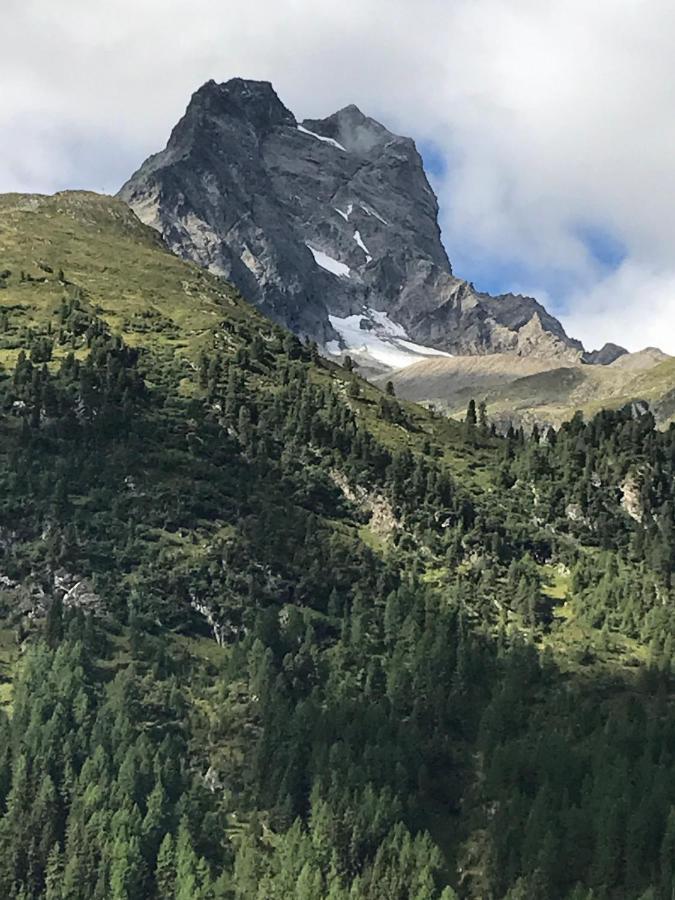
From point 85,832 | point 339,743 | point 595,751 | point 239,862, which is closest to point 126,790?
point 85,832

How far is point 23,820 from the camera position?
18125 centimetres

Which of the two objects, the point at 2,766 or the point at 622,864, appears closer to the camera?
the point at 622,864

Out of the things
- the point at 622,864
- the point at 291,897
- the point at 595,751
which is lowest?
the point at 291,897

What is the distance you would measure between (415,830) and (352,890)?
17822 mm

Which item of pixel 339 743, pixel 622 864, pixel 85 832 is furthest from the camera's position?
pixel 339 743

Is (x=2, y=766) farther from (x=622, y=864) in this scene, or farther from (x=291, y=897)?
(x=622, y=864)

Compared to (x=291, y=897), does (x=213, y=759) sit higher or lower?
higher

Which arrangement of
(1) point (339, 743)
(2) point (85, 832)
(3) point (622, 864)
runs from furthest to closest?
(1) point (339, 743), (2) point (85, 832), (3) point (622, 864)

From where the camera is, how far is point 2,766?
620 feet

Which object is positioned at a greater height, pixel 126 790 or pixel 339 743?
pixel 339 743

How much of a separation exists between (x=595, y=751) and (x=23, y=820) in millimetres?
82753

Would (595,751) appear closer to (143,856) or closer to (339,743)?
(339,743)

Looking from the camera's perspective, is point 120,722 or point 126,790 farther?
point 120,722

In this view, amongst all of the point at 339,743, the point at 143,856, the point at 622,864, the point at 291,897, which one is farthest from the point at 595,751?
the point at 143,856
